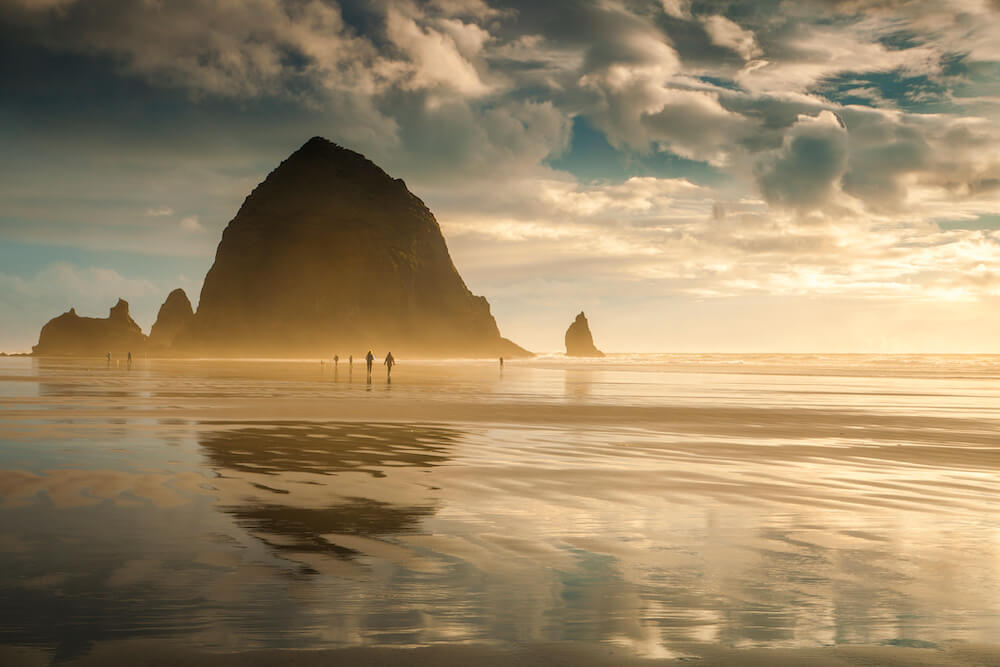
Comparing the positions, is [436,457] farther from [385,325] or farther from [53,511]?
[385,325]

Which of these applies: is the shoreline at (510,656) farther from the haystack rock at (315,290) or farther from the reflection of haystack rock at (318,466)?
the haystack rock at (315,290)

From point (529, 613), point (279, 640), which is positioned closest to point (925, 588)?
point (529, 613)

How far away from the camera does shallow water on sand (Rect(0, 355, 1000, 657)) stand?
4.92 m

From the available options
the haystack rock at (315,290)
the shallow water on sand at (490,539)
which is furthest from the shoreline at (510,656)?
the haystack rock at (315,290)

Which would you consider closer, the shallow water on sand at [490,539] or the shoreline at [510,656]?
the shoreline at [510,656]

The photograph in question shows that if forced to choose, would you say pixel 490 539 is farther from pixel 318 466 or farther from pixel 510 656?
pixel 318 466

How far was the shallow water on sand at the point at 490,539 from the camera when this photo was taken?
4.92m

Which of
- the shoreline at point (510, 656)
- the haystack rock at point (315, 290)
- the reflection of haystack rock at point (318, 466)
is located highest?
the haystack rock at point (315, 290)

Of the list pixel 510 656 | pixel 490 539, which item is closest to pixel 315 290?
pixel 490 539

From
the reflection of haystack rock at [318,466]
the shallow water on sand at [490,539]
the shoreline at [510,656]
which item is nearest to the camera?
the shoreline at [510,656]

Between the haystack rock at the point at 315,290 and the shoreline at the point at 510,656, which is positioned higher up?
the haystack rock at the point at 315,290

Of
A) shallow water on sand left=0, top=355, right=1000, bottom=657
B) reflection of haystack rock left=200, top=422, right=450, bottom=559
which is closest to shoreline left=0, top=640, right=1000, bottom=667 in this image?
shallow water on sand left=0, top=355, right=1000, bottom=657

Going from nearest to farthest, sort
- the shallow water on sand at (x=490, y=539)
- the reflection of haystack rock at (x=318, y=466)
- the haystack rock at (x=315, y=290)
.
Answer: the shallow water on sand at (x=490, y=539), the reflection of haystack rock at (x=318, y=466), the haystack rock at (x=315, y=290)

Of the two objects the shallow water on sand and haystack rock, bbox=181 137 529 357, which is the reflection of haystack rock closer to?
the shallow water on sand
